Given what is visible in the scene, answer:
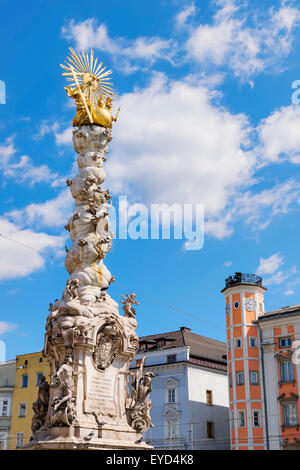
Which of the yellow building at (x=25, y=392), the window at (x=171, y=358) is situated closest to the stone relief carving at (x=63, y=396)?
the yellow building at (x=25, y=392)

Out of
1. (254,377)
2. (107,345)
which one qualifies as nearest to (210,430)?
(254,377)

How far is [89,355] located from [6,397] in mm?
34458

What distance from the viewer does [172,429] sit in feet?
167

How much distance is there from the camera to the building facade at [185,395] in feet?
166

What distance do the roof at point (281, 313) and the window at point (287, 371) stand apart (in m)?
3.72

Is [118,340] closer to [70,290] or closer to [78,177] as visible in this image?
[70,290]

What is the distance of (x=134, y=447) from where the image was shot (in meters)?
20.0

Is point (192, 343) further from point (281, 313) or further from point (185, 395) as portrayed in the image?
point (281, 313)

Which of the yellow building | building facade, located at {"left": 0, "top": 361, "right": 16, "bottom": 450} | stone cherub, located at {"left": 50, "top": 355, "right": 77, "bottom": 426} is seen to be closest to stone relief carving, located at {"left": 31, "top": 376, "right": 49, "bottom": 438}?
stone cherub, located at {"left": 50, "top": 355, "right": 77, "bottom": 426}

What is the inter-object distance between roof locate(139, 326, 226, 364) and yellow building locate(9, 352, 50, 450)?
34.7 feet

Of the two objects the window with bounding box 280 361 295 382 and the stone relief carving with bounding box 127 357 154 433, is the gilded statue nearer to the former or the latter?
the stone relief carving with bounding box 127 357 154 433

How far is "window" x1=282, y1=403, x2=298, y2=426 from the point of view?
1760 inches
